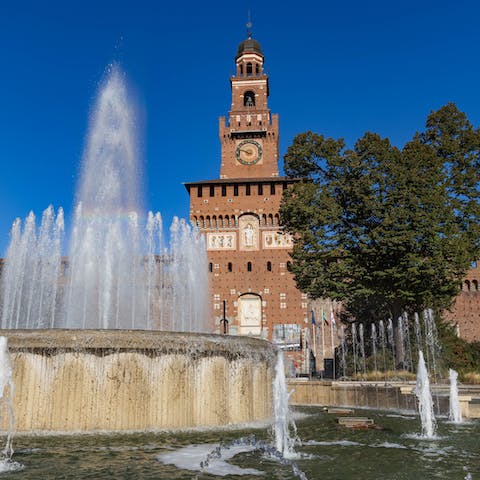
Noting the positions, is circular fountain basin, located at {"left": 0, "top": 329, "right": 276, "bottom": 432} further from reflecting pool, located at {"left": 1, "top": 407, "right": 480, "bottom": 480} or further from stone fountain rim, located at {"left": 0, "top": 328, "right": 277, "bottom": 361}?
reflecting pool, located at {"left": 1, "top": 407, "right": 480, "bottom": 480}

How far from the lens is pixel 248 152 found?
37906mm

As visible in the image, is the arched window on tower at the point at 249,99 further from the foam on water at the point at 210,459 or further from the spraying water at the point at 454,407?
the foam on water at the point at 210,459

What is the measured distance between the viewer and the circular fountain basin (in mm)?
6379

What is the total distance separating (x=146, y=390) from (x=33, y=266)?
558 inches

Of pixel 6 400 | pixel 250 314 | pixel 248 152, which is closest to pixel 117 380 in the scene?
pixel 6 400

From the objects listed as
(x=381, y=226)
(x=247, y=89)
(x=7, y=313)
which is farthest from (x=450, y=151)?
(x=247, y=89)

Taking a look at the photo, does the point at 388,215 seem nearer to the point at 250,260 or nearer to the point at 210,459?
the point at 210,459

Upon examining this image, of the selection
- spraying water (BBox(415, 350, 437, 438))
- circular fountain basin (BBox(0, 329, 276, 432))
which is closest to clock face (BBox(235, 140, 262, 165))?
spraying water (BBox(415, 350, 437, 438))

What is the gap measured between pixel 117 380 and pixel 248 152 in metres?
32.4

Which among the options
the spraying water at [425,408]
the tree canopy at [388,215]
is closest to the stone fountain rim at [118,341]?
the spraying water at [425,408]

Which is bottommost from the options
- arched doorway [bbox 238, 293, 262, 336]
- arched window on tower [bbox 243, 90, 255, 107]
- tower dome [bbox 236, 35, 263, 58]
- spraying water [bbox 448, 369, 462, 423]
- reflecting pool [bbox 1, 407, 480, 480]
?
reflecting pool [bbox 1, 407, 480, 480]

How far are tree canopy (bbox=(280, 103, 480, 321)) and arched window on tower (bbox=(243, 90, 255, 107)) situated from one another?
64.4 feet

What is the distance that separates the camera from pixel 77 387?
6465mm

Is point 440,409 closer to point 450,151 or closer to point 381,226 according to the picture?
point 381,226
